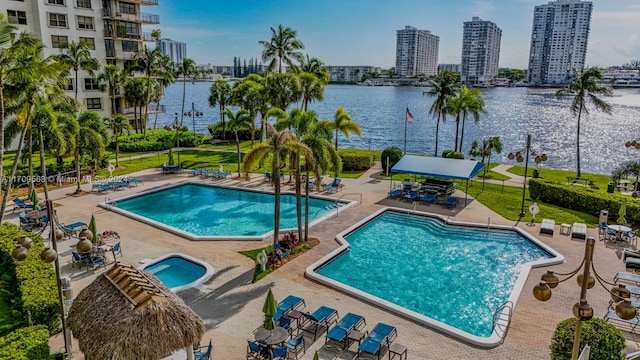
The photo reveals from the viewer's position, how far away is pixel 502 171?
3897cm

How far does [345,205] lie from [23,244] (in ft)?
62.6

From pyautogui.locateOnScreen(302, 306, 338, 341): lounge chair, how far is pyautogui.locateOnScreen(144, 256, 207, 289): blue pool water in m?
6.18

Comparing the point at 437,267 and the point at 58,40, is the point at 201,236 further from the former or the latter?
the point at 58,40

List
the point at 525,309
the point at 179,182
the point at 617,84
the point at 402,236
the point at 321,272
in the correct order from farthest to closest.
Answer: the point at 617,84, the point at 179,182, the point at 402,236, the point at 321,272, the point at 525,309

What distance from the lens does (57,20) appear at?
48438 millimetres

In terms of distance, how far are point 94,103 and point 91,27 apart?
28.7 ft

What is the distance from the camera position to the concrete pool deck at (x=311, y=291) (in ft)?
44.1

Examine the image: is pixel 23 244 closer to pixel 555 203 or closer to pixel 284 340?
pixel 284 340

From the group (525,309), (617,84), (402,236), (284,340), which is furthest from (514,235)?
(617,84)

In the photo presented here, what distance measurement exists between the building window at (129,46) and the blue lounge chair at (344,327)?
178 ft

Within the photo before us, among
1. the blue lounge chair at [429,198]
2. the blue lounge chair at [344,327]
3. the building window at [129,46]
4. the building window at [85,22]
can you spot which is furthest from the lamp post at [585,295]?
the building window at [129,46]

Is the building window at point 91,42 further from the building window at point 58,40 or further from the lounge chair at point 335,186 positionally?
the lounge chair at point 335,186

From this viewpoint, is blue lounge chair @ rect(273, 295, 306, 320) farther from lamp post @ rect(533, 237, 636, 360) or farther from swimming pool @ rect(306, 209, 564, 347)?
lamp post @ rect(533, 237, 636, 360)

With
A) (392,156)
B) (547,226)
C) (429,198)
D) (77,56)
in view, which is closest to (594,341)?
(547,226)
